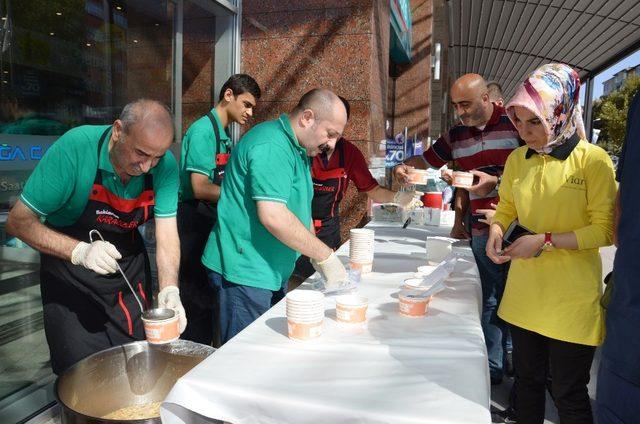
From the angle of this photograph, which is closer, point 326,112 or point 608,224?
point 608,224

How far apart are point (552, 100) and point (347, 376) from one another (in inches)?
53.5

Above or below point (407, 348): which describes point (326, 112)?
above

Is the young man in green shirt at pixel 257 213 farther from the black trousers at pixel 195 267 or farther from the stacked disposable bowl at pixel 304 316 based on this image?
the black trousers at pixel 195 267

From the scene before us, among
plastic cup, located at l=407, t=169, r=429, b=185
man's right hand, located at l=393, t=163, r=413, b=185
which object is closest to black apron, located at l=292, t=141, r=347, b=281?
man's right hand, located at l=393, t=163, r=413, b=185

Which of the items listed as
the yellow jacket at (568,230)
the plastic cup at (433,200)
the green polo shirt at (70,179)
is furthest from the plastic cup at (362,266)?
the plastic cup at (433,200)

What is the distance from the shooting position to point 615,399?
4.38 ft

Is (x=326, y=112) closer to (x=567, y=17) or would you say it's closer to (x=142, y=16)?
(x=142, y=16)

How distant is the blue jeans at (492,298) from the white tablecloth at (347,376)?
1584 millimetres

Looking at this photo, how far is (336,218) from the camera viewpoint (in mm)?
3729

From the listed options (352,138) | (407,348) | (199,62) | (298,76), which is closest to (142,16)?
(199,62)

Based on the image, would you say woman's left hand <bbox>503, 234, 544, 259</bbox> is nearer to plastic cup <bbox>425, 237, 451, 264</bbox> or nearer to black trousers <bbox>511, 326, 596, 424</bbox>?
black trousers <bbox>511, 326, 596, 424</bbox>

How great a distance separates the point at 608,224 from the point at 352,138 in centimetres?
318

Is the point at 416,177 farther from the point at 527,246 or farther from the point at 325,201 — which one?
the point at 527,246

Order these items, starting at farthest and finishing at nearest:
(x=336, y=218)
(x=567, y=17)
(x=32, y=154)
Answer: (x=567, y=17) → (x=336, y=218) → (x=32, y=154)
